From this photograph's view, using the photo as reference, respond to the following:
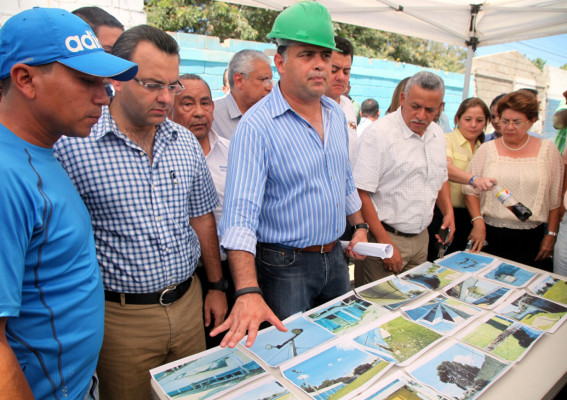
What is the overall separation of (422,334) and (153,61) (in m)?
1.46

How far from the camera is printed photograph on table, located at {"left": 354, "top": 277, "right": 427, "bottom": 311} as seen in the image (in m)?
1.63

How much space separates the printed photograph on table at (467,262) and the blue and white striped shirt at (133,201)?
4.96 feet

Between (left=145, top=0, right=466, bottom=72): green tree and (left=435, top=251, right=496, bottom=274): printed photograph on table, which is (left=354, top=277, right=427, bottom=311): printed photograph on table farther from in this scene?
(left=145, top=0, right=466, bottom=72): green tree

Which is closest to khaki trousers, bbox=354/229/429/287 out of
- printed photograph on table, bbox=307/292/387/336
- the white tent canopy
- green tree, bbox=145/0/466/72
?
printed photograph on table, bbox=307/292/387/336

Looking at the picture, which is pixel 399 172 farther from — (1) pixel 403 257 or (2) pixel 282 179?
(2) pixel 282 179

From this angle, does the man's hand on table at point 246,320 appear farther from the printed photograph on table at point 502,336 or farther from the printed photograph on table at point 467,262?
the printed photograph on table at point 467,262

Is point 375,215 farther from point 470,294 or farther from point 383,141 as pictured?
point 470,294

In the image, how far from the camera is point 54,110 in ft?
3.13

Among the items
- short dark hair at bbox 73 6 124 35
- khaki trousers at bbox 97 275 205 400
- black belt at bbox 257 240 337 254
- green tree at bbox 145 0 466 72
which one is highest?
green tree at bbox 145 0 466 72

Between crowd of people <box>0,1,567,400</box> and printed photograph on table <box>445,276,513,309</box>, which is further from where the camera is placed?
printed photograph on table <box>445,276,513,309</box>

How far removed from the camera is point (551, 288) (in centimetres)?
187

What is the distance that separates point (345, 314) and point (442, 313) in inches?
16.9

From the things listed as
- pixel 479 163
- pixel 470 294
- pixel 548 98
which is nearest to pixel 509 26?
pixel 479 163

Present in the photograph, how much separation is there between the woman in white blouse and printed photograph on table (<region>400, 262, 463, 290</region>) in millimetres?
558
